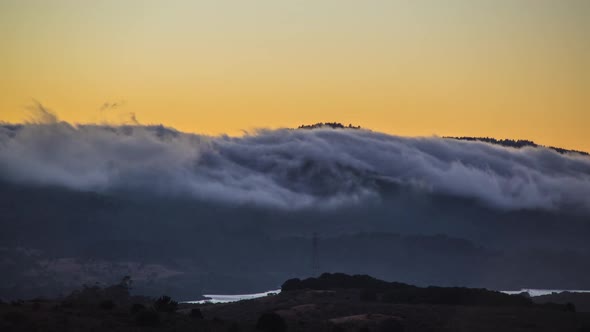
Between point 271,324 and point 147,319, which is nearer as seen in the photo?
point 147,319

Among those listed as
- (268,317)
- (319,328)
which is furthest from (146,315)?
(319,328)

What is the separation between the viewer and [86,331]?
14288 centimetres

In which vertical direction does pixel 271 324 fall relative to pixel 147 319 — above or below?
above

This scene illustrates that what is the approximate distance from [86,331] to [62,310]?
1433cm

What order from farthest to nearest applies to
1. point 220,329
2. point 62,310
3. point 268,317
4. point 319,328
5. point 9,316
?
point 319,328, point 268,317, point 220,329, point 62,310, point 9,316

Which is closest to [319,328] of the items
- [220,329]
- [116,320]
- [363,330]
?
[363,330]

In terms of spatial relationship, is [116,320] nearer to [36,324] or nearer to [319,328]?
[36,324]

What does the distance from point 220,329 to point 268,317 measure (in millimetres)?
18820

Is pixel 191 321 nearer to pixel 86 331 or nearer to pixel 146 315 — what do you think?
pixel 146 315

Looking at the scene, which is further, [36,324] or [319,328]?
[319,328]

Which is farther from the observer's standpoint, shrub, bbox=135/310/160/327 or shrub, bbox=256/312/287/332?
shrub, bbox=256/312/287/332

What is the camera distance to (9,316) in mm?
140000

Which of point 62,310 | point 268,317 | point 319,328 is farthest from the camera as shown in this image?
point 319,328

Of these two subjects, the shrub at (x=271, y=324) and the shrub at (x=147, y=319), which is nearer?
the shrub at (x=147, y=319)
